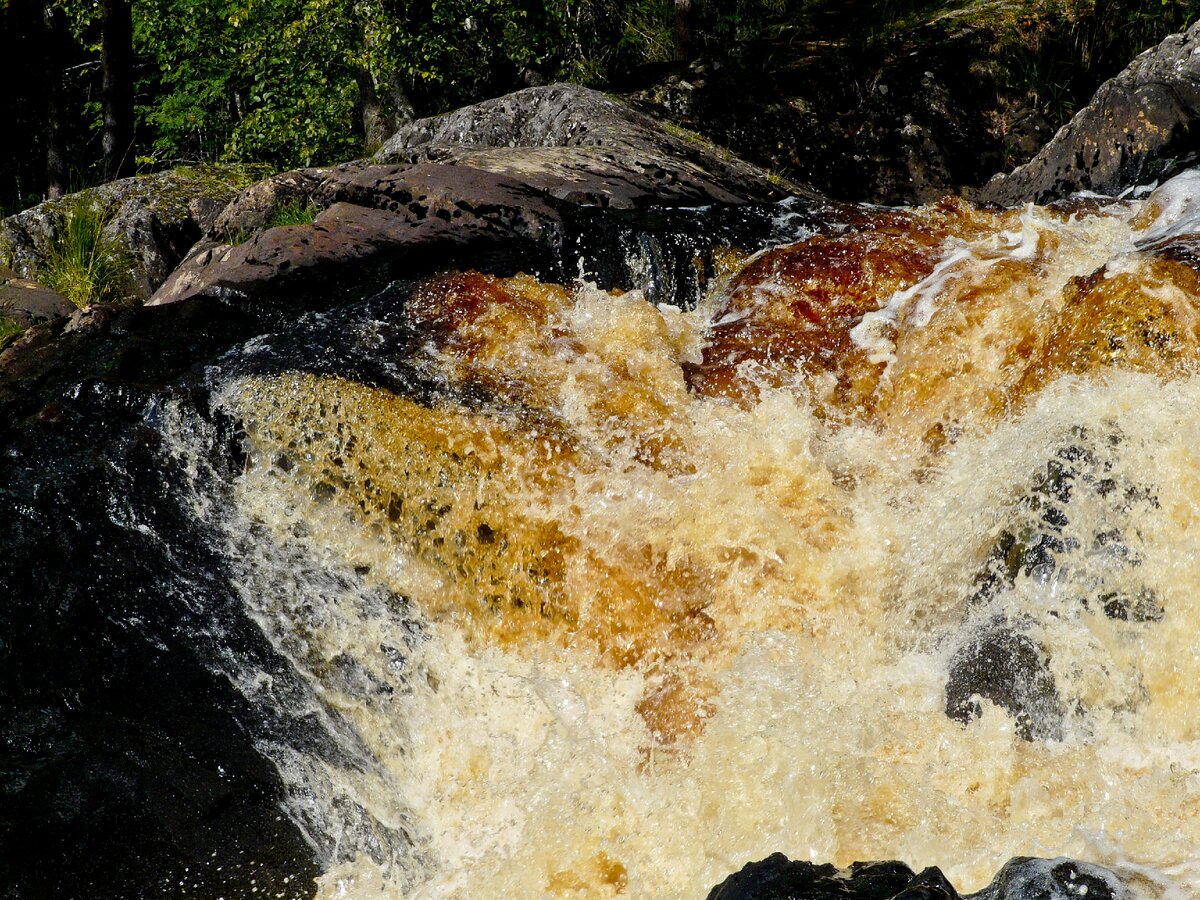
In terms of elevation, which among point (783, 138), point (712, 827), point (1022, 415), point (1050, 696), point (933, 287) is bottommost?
point (712, 827)

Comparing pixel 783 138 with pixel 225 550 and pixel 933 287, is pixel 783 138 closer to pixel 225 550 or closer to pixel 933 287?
pixel 933 287

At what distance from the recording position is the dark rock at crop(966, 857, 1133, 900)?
2.52 meters

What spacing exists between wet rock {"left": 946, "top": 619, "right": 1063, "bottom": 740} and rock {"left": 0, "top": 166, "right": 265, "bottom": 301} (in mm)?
5963

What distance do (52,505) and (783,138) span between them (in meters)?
6.50

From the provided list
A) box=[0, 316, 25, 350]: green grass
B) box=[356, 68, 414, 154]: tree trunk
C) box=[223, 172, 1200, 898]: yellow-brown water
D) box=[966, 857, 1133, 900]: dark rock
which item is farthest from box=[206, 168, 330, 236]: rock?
box=[966, 857, 1133, 900]: dark rock

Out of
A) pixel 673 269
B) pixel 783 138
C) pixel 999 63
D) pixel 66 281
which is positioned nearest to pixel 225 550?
pixel 673 269

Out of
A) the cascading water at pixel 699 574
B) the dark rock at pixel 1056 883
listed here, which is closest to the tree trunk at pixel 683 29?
the cascading water at pixel 699 574

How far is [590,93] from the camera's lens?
316 inches

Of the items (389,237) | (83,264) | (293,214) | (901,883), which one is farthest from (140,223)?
(901,883)

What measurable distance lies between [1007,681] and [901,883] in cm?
129

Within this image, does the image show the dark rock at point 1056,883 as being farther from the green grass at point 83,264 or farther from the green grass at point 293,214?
the green grass at point 83,264

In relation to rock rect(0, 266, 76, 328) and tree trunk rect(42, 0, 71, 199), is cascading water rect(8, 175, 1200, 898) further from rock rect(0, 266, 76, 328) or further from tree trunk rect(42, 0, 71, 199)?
tree trunk rect(42, 0, 71, 199)

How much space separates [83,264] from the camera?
787 cm

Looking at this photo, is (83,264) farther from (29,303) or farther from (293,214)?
(293,214)
